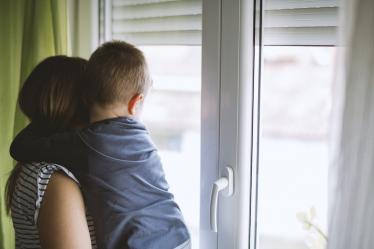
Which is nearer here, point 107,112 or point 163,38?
point 107,112

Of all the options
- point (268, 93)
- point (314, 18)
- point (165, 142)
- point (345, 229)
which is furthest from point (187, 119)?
point (345, 229)

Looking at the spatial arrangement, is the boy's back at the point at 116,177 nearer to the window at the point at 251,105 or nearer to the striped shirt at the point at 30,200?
the striped shirt at the point at 30,200

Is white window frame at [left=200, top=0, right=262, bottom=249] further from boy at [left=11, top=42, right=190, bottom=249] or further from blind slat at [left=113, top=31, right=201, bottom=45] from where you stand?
boy at [left=11, top=42, right=190, bottom=249]

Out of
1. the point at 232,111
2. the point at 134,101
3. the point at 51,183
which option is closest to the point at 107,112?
the point at 134,101

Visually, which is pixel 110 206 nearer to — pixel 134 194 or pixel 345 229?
pixel 134 194

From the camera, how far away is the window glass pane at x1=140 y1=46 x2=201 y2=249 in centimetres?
148

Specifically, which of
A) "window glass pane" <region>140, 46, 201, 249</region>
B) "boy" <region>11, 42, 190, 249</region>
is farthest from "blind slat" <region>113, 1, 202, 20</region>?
→ "boy" <region>11, 42, 190, 249</region>

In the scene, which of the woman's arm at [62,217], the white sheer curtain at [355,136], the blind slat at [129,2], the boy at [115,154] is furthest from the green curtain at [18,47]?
the white sheer curtain at [355,136]

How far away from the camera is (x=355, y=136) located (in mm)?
1064

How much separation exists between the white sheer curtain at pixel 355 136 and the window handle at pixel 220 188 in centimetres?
34

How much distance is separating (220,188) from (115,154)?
14.8 inches

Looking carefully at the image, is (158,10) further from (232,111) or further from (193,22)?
(232,111)

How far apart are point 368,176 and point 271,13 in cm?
52

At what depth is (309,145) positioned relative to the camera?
4.23 ft
